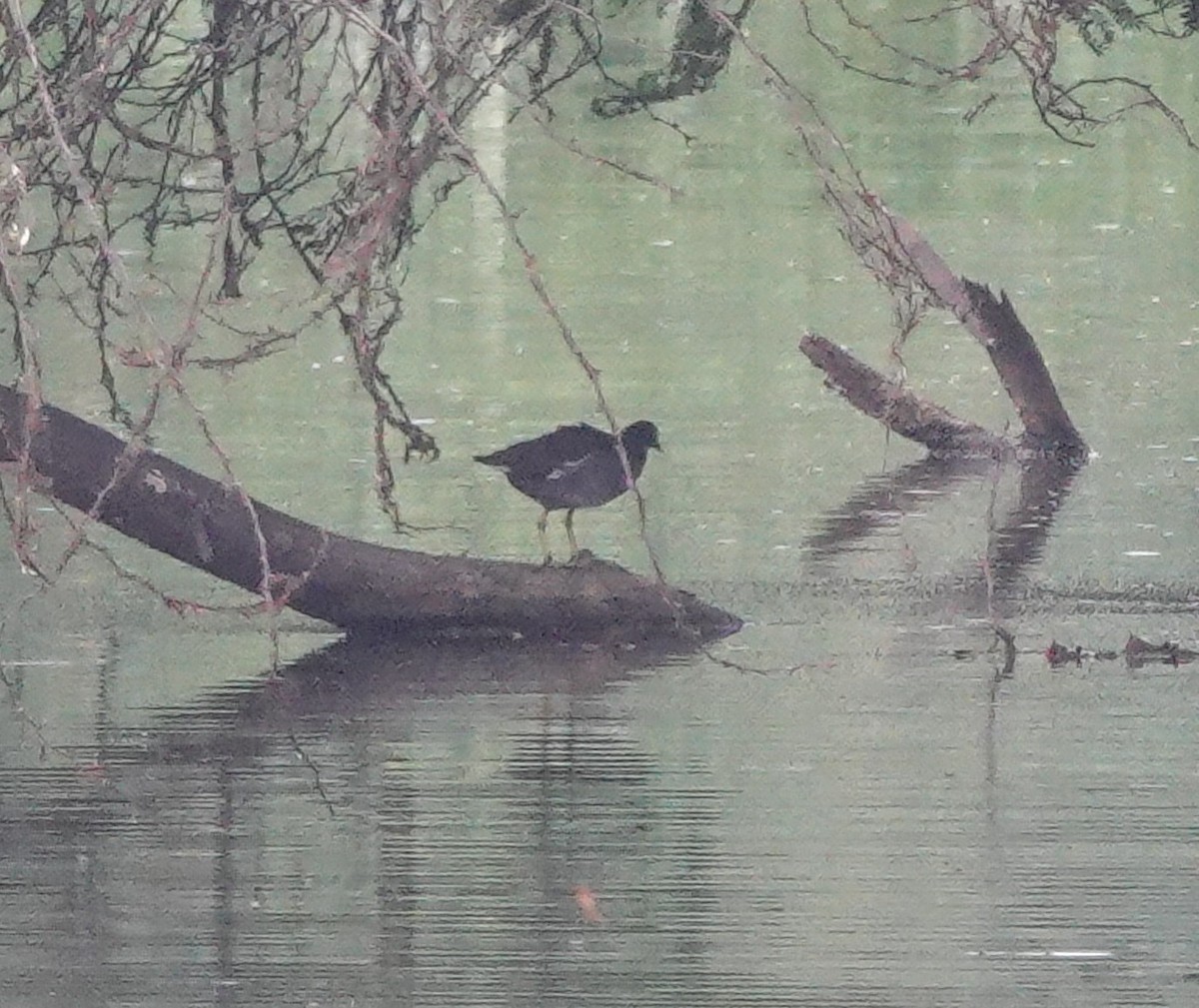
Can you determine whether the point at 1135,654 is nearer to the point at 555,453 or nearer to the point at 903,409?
the point at 555,453

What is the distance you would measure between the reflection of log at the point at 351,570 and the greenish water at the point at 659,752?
0.54ft

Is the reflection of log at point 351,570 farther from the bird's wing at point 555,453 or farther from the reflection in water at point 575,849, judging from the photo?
the bird's wing at point 555,453

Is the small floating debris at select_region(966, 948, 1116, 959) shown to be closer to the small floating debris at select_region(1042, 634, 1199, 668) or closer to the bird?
the small floating debris at select_region(1042, 634, 1199, 668)

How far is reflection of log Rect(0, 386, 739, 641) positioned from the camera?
7.91 m

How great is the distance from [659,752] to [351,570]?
1.38m

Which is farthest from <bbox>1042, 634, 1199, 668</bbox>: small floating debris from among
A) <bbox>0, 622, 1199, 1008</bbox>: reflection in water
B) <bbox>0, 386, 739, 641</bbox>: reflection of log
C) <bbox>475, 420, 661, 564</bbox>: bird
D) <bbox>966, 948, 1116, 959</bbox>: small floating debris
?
<bbox>966, 948, 1116, 959</bbox>: small floating debris

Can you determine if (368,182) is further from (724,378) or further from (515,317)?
(515,317)

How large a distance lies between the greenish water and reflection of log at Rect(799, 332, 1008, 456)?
16 centimetres

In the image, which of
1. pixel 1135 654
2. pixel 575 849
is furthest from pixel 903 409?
pixel 575 849

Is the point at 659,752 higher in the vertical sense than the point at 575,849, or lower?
higher

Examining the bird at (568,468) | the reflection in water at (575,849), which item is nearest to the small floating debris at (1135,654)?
the reflection in water at (575,849)

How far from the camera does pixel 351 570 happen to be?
8203 mm

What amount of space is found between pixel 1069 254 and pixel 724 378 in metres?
6.18

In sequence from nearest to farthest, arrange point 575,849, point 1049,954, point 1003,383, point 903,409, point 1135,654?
point 1049,954
point 575,849
point 1135,654
point 903,409
point 1003,383
